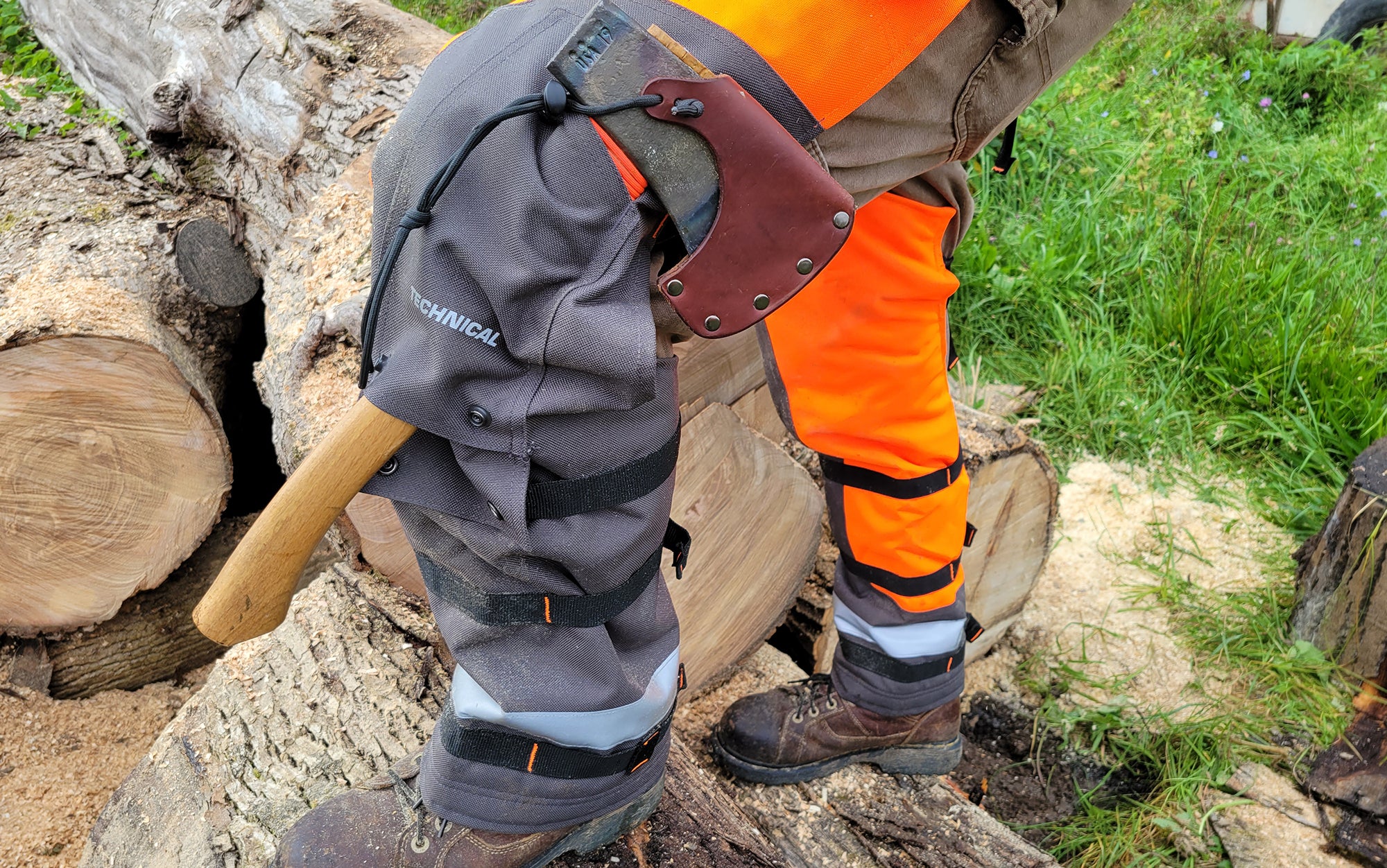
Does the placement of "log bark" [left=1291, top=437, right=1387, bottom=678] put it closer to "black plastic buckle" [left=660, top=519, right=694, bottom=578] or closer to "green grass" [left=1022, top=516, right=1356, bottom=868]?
"green grass" [left=1022, top=516, right=1356, bottom=868]

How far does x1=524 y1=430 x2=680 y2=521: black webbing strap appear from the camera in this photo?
41.5 inches

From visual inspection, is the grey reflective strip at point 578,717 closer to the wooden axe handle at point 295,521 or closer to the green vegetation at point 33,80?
the wooden axe handle at point 295,521

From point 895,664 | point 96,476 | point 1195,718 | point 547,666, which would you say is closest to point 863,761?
point 895,664

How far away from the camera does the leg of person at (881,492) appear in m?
1.37

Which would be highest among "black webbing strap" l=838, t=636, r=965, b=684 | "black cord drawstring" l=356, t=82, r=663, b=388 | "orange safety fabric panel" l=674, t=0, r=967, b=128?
"orange safety fabric panel" l=674, t=0, r=967, b=128

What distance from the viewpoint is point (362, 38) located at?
239 cm

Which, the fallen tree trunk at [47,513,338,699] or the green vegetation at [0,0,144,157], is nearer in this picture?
the fallen tree trunk at [47,513,338,699]

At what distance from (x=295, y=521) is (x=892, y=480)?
2.81 feet

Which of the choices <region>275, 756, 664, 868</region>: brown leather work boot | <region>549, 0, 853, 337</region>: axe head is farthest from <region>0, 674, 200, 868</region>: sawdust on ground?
<region>549, 0, 853, 337</region>: axe head

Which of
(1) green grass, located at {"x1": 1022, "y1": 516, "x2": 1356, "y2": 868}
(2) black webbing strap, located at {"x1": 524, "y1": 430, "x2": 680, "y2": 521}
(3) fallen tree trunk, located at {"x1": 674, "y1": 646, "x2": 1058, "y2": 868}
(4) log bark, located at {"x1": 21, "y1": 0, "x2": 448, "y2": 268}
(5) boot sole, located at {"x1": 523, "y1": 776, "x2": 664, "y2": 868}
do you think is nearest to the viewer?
(2) black webbing strap, located at {"x1": 524, "y1": 430, "x2": 680, "y2": 521}

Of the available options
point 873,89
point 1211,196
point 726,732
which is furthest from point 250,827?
point 1211,196

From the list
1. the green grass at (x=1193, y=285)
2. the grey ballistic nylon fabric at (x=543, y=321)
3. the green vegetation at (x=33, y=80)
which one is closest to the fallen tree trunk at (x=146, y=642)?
the green vegetation at (x=33, y=80)

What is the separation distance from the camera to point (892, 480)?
1.51 meters

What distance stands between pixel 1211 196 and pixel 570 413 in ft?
10.9
